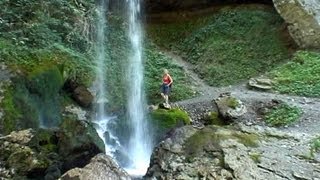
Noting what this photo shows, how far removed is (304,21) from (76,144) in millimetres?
10280

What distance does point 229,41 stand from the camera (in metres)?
18.2

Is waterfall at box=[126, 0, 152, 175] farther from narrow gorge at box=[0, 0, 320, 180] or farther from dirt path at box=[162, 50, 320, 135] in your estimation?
dirt path at box=[162, 50, 320, 135]

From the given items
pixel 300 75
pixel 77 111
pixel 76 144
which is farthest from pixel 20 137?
pixel 300 75

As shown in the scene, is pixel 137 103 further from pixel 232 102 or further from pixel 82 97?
pixel 232 102

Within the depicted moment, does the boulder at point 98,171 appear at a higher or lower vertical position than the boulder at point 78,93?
lower

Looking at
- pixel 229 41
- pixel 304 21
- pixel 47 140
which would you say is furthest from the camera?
pixel 229 41

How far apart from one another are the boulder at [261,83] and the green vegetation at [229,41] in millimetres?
994

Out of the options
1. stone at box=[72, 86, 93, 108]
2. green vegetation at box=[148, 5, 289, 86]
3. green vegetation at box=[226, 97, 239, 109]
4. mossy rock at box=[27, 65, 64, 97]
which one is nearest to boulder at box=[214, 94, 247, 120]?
green vegetation at box=[226, 97, 239, 109]

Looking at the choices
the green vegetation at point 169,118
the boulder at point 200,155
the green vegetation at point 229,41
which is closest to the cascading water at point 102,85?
the green vegetation at point 169,118

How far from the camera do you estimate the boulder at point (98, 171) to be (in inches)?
338

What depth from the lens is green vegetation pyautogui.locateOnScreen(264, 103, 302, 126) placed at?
39.5 feet

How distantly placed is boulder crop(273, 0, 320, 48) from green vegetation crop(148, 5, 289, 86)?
76cm

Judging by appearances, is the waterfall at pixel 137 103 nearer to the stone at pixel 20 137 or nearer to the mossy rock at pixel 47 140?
the mossy rock at pixel 47 140

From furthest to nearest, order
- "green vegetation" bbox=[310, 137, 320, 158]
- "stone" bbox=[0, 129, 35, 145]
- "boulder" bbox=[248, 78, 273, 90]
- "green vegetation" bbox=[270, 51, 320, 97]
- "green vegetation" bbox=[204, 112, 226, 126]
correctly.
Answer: "boulder" bbox=[248, 78, 273, 90], "green vegetation" bbox=[270, 51, 320, 97], "green vegetation" bbox=[204, 112, 226, 126], "stone" bbox=[0, 129, 35, 145], "green vegetation" bbox=[310, 137, 320, 158]
